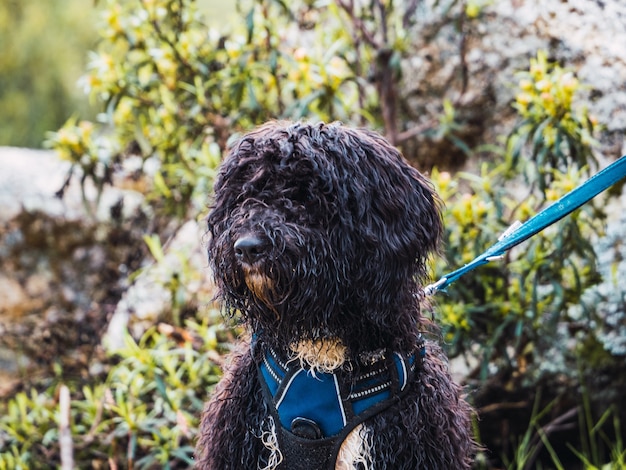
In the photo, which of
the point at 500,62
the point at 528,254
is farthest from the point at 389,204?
the point at 500,62

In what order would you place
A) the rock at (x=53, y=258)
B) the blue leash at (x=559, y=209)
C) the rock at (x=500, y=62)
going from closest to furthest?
the blue leash at (x=559, y=209), the rock at (x=500, y=62), the rock at (x=53, y=258)

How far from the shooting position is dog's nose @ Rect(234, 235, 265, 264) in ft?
6.40

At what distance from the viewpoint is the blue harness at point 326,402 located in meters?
2.20

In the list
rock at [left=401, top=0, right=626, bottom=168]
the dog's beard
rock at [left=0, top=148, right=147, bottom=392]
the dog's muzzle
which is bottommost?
the dog's beard

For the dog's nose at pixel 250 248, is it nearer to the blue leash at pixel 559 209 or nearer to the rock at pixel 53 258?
the blue leash at pixel 559 209

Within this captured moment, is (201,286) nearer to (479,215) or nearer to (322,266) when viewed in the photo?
(479,215)

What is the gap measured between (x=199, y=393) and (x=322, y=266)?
1.80 metres

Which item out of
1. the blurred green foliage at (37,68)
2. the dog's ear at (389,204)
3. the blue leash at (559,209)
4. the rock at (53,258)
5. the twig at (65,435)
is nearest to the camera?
the dog's ear at (389,204)

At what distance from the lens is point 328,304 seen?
2102 millimetres

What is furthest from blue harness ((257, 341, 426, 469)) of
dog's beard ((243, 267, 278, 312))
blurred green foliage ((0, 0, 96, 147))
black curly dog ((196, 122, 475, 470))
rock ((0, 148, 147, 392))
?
blurred green foliage ((0, 0, 96, 147))

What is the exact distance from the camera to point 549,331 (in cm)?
344

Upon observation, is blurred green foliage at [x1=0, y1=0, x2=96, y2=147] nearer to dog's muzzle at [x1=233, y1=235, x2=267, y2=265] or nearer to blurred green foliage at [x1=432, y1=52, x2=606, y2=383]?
blurred green foliage at [x1=432, y1=52, x2=606, y2=383]

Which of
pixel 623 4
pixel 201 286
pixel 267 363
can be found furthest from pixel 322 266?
pixel 623 4

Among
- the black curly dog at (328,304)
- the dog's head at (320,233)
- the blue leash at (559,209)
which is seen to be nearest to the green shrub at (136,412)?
the black curly dog at (328,304)
